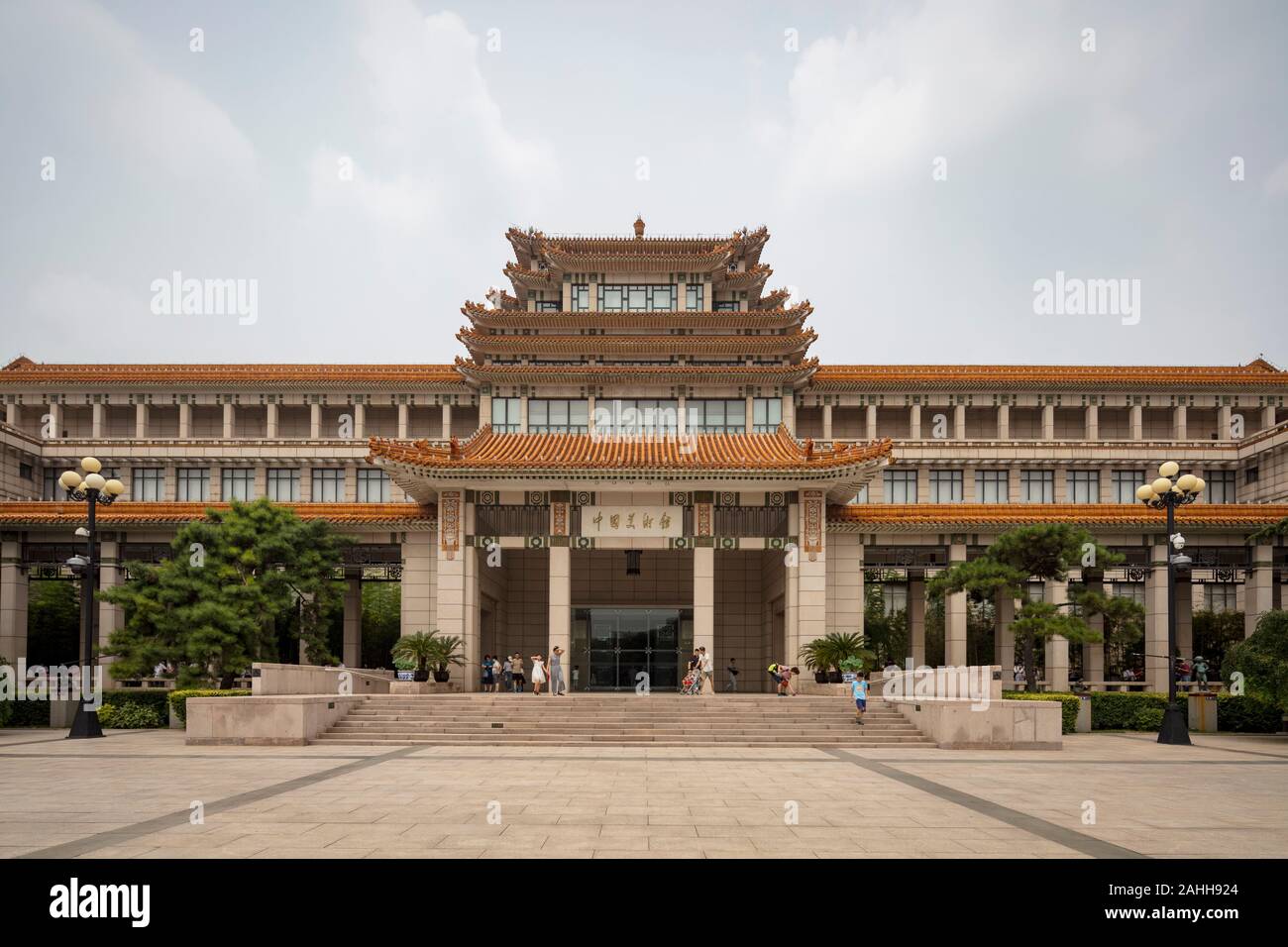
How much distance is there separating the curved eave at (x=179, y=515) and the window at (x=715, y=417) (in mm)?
9870

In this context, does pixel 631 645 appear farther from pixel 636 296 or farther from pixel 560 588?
pixel 636 296

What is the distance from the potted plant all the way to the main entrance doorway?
337 inches

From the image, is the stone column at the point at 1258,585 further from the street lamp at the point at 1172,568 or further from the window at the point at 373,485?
the window at the point at 373,485

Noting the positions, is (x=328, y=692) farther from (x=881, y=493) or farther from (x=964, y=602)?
(x=881, y=493)

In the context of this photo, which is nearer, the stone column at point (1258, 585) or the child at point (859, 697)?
the child at point (859, 697)

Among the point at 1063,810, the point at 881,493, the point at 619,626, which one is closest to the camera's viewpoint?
the point at 1063,810

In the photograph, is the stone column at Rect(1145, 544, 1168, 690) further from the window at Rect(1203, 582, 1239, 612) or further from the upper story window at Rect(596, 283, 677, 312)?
the window at Rect(1203, 582, 1239, 612)

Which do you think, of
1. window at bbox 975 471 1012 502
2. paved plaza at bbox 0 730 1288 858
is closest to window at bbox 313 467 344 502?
paved plaza at bbox 0 730 1288 858

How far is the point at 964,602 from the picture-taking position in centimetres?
3697

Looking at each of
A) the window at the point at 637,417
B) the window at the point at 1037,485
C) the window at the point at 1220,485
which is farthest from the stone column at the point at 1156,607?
the window at the point at 637,417

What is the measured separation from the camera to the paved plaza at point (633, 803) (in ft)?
35.2

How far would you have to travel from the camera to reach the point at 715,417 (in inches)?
1459

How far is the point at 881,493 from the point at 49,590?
39.5 metres

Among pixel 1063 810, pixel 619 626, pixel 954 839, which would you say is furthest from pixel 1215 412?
pixel 954 839
